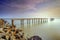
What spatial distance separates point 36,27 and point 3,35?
1.78 ft

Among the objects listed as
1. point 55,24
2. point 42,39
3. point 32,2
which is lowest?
point 42,39

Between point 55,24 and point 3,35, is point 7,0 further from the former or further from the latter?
point 55,24

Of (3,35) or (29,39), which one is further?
(29,39)

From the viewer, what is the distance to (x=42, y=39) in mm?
1968

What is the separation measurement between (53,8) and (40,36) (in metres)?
0.52

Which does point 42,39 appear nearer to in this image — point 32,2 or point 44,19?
point 44,19

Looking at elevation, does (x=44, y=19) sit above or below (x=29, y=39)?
above

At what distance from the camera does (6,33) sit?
6.08 ft

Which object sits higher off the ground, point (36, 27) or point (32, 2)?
point (32, 2)

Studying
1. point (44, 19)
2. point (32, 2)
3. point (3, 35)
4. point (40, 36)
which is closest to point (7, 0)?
→ point (32, 2)

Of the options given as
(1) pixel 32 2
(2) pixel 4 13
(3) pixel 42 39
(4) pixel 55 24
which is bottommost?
(3) pixel 42 39

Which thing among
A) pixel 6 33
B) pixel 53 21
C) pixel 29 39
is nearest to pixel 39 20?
pixel 53 21

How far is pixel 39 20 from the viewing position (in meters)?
1.94

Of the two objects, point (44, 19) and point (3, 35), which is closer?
point (3, 35)
